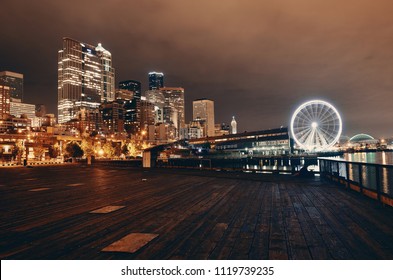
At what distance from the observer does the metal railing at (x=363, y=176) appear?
853 centimetres

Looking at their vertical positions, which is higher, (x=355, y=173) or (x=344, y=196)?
(x=355, y=173)

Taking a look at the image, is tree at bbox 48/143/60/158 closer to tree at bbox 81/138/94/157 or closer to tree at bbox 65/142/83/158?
tree at bbox 81/138/94/157

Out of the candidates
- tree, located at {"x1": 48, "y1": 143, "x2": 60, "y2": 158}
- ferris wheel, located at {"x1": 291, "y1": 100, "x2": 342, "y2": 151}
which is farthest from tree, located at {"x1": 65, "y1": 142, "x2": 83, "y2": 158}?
ferris wheel, located at {"x1": 291, "y1": 100, "x2": 342, "y2": 151}

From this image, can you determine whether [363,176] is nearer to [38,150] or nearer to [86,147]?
[86,147]

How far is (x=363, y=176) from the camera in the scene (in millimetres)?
10555

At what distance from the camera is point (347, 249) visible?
443 centimetres

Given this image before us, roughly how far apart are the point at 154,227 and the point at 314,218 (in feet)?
13.6

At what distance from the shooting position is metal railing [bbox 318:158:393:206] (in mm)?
8531

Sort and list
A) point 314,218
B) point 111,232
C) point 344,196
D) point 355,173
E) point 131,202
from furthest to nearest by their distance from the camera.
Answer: point 355,173
point 344,196
point 131,202
point 314,218
point 111,232

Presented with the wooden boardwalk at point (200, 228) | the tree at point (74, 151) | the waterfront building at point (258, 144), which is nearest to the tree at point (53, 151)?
the tree at point (74, 151)

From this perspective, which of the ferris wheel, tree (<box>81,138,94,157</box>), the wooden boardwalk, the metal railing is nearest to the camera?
the wooden boardwalk

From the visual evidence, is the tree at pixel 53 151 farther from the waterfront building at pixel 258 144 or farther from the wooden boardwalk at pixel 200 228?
the wooden boardwalk at pixel 200 228
